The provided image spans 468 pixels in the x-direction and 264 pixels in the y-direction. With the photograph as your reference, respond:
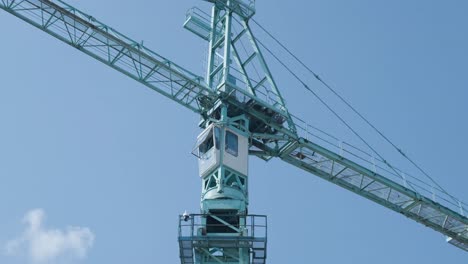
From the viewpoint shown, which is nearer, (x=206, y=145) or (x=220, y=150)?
(x=220, y=150)

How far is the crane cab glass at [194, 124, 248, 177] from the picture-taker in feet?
127

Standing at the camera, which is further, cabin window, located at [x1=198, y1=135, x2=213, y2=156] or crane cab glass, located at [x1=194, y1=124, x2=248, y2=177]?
cabin window, located at [x1=198, y1=135, x2=213, y2=156]

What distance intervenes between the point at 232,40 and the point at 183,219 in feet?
35.8

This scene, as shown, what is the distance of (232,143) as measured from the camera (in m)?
39.6

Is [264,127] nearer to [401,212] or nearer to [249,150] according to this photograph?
[249,150]

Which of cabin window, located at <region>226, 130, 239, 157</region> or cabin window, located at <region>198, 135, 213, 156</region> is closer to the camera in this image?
cabin window, located at <region>226, 130, 239, 157</region>

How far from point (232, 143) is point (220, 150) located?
90 centimetres

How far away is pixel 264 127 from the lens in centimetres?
4228

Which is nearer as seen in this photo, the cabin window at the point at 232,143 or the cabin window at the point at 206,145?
the cabin window at the point at 232,143

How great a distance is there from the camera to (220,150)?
128ft

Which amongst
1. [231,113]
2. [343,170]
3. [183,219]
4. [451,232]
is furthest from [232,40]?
[451,232]

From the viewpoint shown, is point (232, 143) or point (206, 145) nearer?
point (232, 143)

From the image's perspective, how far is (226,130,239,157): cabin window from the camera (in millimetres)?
39250

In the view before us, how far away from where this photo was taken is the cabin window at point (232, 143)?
129 ft
